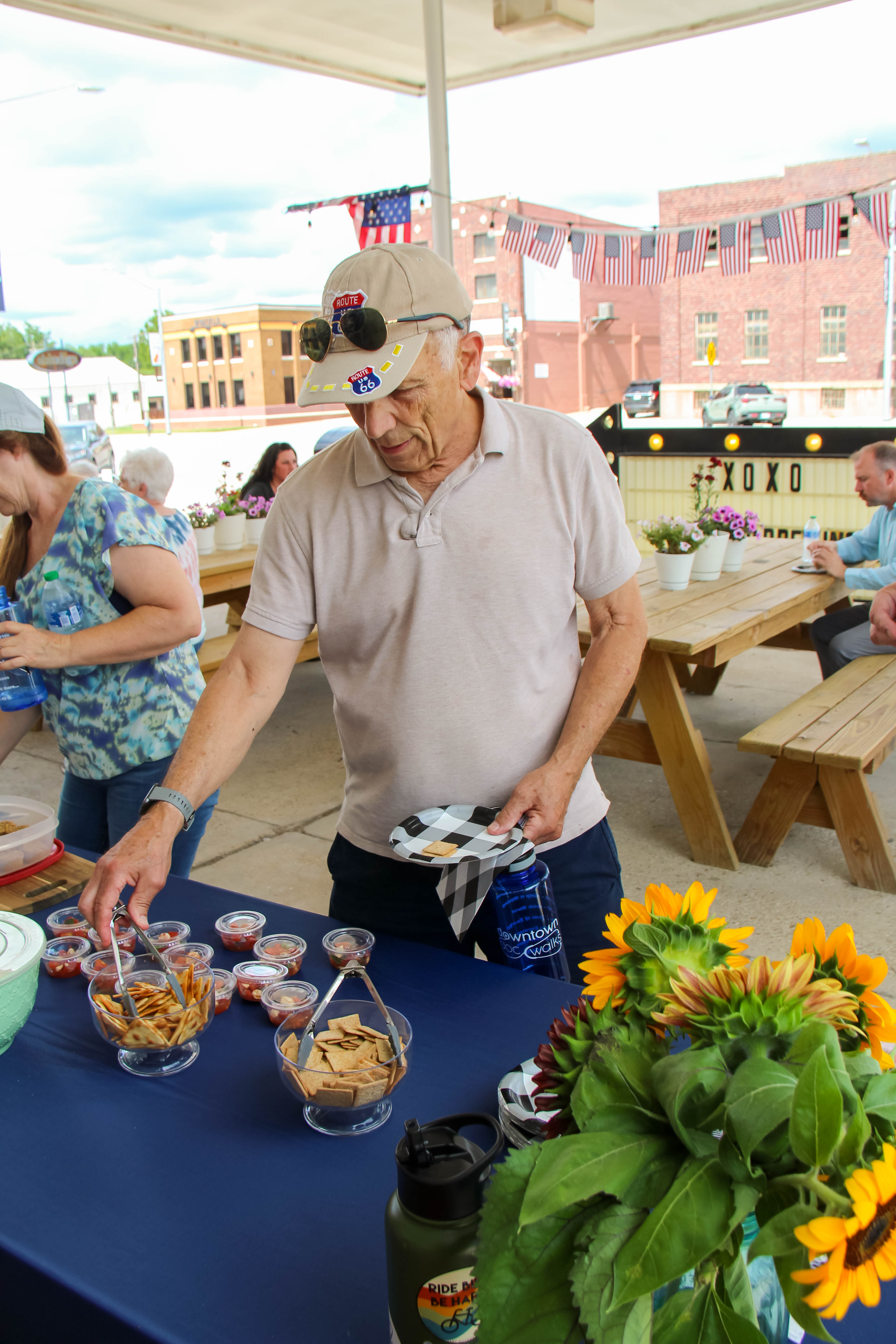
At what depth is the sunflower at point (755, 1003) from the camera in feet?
2.23

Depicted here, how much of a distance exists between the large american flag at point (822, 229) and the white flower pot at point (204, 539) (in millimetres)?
4676

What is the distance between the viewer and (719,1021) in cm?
70

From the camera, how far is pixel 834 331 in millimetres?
35625

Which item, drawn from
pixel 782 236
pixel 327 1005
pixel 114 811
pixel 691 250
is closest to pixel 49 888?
pixel 114 811

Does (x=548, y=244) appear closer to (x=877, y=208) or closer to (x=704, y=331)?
(x=877, y=208)

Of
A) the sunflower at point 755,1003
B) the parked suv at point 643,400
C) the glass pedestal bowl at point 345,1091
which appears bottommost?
the glass pedestal bowl at point 345,1091

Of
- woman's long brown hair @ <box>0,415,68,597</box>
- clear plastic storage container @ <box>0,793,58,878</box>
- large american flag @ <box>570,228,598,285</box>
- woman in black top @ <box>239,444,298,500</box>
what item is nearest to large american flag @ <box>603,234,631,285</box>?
large american flag @ <box>570,228,598,285</box>

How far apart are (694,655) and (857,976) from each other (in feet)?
9.79

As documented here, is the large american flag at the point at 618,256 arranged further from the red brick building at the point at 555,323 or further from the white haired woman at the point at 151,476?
the red brick building at the point at 555,323

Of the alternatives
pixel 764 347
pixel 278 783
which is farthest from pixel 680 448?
pixel 764 347

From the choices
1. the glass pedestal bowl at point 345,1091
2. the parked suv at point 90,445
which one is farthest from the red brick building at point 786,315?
the glass pedestal bowl at point 345,1091

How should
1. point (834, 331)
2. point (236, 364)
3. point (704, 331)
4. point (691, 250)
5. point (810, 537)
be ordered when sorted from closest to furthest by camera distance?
point (810, 537) → point (691, 250) → point (834, 331) → point (704, 331) → point (236, 364)

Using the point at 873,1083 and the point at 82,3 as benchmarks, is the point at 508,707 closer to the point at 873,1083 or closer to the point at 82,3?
the point at 873,1083

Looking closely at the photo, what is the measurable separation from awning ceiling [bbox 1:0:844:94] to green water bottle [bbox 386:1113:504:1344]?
5.95 m
